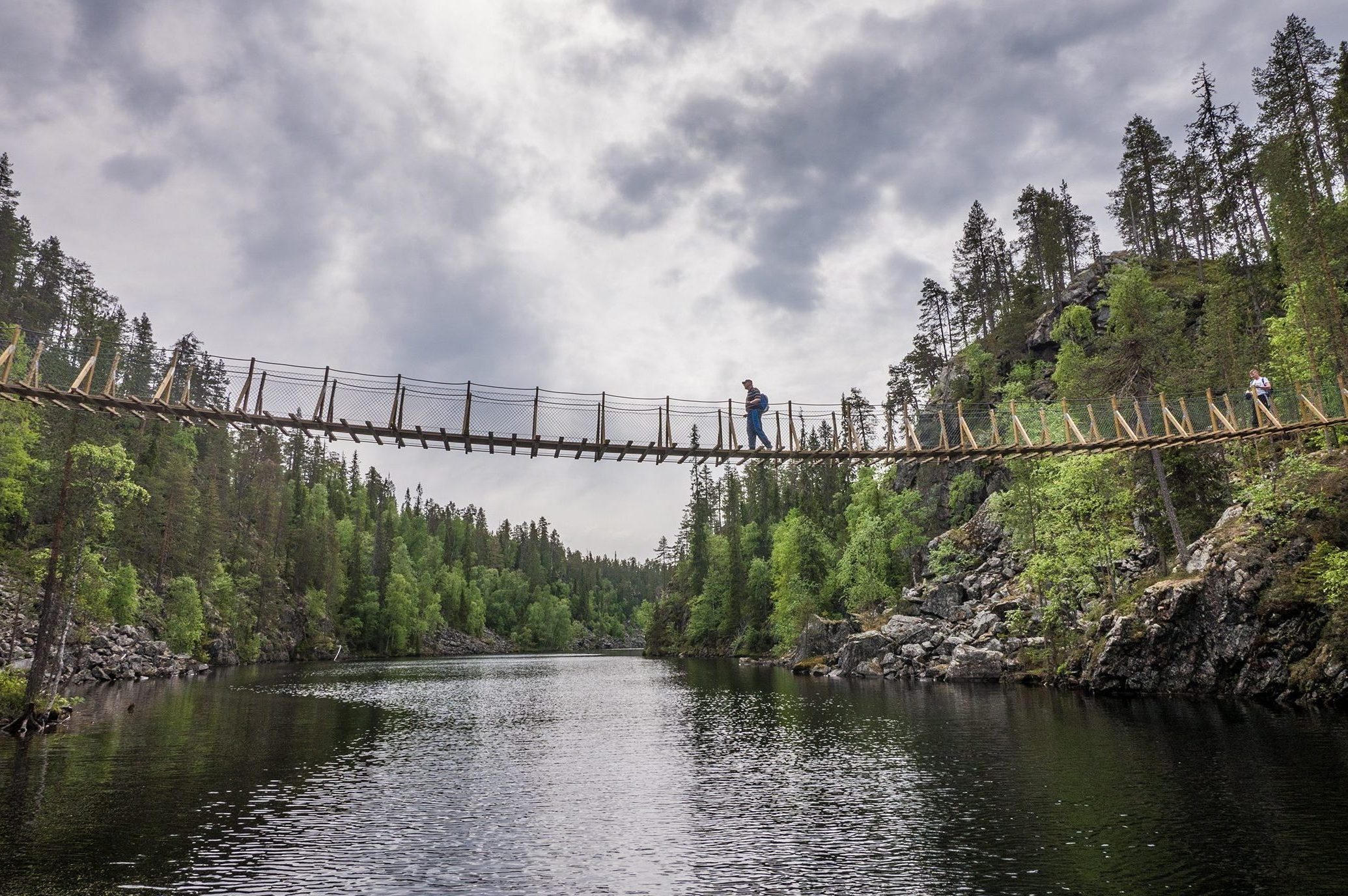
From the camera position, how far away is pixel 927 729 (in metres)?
30.8

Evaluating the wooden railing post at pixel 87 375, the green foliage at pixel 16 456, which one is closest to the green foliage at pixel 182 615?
the green foliage at pixel 16 456

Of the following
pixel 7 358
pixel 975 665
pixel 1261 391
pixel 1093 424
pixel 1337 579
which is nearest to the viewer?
pixel 7 358

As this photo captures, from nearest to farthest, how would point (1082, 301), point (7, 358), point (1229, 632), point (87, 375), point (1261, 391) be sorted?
point (7, 358)
point (87, 375)
point (1261, 391)
point (1229, 632)
point (1082, 301)

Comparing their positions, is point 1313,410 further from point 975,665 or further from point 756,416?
point 975,665

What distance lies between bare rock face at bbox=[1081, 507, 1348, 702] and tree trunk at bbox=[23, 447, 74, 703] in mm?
47324

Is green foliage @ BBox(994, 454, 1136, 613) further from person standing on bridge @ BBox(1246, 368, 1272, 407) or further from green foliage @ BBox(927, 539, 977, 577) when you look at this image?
person standing on bridge @ BBox(1246, 368, 1272, 407)

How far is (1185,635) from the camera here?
115 feet

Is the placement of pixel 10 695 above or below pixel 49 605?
below

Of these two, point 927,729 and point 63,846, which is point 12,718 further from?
point 927,729

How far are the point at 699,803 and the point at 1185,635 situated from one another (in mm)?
27044

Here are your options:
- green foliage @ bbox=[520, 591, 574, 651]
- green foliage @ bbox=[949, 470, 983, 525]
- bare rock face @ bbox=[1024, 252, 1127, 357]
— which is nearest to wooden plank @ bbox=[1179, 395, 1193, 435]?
green foliage @ bbox=[949, 470, 983, 525]

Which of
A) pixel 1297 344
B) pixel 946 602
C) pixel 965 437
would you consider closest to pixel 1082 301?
pixel 946 602

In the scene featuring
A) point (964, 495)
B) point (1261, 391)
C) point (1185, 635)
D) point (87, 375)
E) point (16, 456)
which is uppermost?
point (964, 495)

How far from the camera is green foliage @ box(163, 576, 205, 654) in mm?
62781
